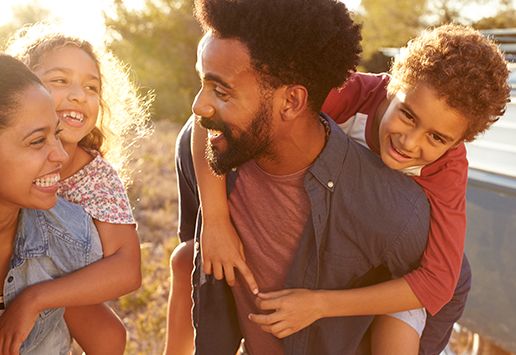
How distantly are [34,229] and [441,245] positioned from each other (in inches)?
52.1

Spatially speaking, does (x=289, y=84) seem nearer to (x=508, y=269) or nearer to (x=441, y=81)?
(x=441, y=81)

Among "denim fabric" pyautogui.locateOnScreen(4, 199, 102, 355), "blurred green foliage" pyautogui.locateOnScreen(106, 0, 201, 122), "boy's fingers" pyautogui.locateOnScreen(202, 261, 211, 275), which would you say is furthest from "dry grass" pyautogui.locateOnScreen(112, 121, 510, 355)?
"blurred green foliage" pyautogui.locateOnScreen(106, 0, 201, 122)

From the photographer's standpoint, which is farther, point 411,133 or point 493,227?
point 493,227

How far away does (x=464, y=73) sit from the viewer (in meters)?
2.50

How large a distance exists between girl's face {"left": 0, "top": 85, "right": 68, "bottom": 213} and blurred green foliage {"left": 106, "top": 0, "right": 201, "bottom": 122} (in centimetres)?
1264

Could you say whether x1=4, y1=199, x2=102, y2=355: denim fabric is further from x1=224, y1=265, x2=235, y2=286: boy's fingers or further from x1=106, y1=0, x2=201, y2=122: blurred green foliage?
x1=106, y1=0, x2=201, y2=122: blurred green foliage

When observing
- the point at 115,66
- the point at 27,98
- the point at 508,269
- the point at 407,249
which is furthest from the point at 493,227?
the point at 27,98

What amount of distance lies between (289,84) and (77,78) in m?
0.79

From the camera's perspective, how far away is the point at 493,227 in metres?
3.52

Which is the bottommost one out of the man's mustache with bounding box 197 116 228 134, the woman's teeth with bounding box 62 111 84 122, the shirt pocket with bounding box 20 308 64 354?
the shirt pocket with bounding box 20 308 64 354

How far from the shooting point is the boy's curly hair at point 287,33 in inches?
99.9

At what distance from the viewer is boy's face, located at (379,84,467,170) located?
2553mm

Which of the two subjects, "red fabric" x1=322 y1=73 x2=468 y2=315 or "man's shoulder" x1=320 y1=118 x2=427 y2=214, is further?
"man's shoulder" x1=320 y1=118 x2=427 y2=214

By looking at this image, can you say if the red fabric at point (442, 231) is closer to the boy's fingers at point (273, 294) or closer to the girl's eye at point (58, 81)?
the boy's fingers at point (273, 294)
